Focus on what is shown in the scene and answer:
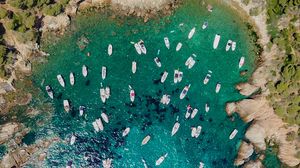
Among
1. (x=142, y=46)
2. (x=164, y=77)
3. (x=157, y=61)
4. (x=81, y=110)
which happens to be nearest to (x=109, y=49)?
(x=142, y=46)

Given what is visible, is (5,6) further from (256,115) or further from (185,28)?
(256,115)

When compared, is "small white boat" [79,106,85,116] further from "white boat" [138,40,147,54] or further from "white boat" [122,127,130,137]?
"white boat" [138,40,147,54]

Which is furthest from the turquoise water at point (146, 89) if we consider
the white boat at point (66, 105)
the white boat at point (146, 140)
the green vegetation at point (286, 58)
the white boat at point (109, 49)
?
the green vegetation at point (286, 58)

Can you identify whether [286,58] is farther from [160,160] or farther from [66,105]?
[66,105]

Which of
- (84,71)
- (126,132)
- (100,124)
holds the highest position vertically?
(84,71)

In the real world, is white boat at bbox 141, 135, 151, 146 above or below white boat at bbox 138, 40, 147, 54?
below

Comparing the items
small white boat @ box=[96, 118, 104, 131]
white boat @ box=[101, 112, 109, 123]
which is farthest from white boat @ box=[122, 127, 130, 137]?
small white boat @ box=[96, 118, 104, 131]
